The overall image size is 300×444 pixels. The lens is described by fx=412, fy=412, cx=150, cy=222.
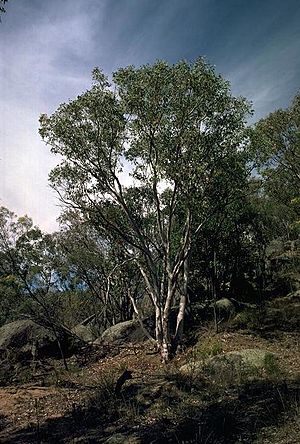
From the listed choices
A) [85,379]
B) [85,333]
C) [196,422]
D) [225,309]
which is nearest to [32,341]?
[85,333]

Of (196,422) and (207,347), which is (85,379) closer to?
(207,347)

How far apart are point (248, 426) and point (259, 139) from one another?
1288cm

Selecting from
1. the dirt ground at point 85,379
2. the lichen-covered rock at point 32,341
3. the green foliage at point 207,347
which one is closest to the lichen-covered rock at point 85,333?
the lichen-covered rock at point 32,341

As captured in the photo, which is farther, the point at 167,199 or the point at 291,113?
the point at 291,113

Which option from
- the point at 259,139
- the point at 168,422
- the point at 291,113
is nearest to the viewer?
the point at 168,422

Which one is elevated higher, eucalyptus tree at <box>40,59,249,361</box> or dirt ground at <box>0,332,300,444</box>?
eucalyptus tree at <box>40,59,249,361</box>

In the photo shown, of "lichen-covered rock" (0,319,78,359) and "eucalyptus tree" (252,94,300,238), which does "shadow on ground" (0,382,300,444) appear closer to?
"lichen-covered rock" (0,319,78,359)

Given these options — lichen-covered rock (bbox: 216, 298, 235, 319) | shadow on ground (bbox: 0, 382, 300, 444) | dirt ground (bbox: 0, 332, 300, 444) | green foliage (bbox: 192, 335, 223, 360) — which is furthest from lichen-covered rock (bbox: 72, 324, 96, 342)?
shadow on ground (bbox: 0, 382, 300, 444)

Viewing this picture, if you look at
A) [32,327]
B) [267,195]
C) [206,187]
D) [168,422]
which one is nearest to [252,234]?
[267,195]

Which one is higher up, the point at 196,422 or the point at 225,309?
the point at 225,309

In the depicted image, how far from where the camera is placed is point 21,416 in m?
12.2

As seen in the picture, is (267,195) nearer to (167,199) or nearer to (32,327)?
(167,199)

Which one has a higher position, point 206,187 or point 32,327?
point 206,187

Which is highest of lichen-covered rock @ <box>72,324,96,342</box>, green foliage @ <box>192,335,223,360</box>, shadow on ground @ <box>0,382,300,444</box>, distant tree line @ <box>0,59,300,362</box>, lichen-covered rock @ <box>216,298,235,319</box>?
distant tree line @ <box>0,59,300,362</box>
